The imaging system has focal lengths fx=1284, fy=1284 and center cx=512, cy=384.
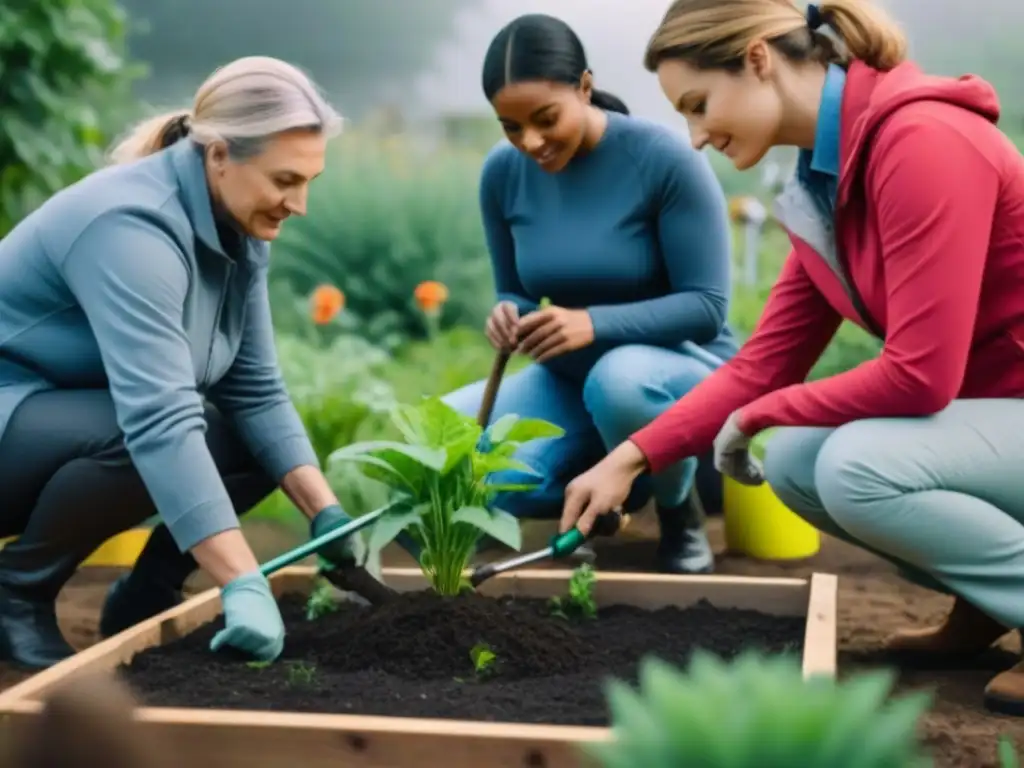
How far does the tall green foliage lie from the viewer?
14.4 ft

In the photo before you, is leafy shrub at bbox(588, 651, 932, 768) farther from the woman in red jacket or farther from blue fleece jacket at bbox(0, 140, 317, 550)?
blue fleece jacket at bbox(0, 140, 317, 550)

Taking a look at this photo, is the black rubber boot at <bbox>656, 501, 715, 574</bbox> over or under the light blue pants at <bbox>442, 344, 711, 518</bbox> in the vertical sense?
under

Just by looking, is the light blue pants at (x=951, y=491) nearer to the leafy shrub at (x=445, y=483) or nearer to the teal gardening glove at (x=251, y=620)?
the leafy shrub at (x=445, y=483)

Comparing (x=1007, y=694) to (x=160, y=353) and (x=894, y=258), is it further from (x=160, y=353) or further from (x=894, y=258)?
(x=160, y=353)

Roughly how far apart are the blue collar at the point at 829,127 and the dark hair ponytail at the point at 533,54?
764 mm

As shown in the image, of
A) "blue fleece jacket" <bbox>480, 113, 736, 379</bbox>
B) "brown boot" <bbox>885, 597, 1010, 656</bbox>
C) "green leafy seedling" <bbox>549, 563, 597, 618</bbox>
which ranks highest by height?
"blue fleece jacket" <bbox>480, 113, 736, 379</bbox>

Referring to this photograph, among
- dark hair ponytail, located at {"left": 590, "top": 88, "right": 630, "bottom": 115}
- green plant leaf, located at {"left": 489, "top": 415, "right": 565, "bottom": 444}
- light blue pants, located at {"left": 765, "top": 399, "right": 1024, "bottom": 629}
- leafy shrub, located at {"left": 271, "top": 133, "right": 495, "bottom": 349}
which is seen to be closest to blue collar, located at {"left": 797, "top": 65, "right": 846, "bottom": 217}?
light blue pants, located at {"left": 765, "top": 399, "right": 1024, "bottom": 629}

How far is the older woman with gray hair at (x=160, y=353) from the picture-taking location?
212 centimetres

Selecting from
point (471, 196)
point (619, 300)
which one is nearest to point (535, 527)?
point (619, 300)

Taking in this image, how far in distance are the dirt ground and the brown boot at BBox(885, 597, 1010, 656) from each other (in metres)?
0.04

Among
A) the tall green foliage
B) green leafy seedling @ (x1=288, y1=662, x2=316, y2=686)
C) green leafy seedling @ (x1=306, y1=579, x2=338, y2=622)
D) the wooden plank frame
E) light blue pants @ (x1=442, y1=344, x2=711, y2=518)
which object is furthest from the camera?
the tall green foliage

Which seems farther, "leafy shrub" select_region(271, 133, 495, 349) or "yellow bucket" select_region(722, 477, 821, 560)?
"leafy shrub" select_region(271, 133, 495, 349)

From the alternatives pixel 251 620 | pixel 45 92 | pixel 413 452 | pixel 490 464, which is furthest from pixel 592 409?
pixel 45 92

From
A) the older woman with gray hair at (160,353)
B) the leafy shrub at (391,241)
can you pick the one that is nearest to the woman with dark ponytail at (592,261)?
the older woman with gray hair at (160,353)
